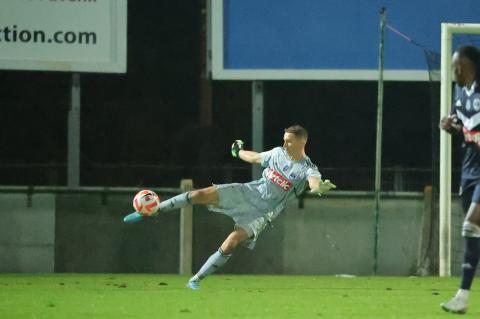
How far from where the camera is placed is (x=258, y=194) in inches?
593

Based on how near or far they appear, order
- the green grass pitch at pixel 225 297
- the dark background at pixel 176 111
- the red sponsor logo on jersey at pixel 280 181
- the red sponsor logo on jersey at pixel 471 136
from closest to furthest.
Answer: the red sponsor logo on jersey at pixel 471 136, the green grass pitch at pixel 225 297, the red sponsor logo on jersey at pixel 280 181, the dark background at pixel 176 111

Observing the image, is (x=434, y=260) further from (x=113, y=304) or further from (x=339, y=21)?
(x=113, y=304)

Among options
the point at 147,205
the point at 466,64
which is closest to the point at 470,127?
the point at 466,64

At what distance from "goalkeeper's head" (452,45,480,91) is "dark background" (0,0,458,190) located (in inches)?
668

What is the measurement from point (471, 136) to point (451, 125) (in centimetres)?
19

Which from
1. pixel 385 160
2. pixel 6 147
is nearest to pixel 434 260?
pixel 385 160

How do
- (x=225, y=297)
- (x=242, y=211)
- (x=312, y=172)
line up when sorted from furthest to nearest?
1. (x=242, y=211)
2. (x=312, y=172)
3. (x=225, y=297)

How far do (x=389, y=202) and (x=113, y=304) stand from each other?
822 centimetres

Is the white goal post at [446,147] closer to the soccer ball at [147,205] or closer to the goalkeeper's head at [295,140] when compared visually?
the goalkeeper's head at [295,140]

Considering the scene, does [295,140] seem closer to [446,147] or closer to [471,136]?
[471,136]

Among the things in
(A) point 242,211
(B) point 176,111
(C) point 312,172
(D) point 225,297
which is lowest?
(D) point 225,297

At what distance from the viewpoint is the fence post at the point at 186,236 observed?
19.7 m

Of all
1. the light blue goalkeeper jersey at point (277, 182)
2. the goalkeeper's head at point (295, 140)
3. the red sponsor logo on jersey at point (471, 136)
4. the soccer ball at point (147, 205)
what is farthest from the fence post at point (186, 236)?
the red sponsor logo on jersey at point (471, 136)

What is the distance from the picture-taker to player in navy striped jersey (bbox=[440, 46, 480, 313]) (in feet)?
37.8
